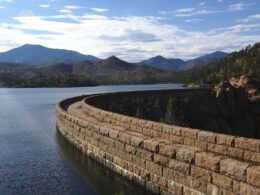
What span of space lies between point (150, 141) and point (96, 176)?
201 inches

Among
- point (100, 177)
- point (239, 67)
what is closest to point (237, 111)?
point (100, 177)

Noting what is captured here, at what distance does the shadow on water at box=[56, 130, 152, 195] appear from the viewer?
63.3ft

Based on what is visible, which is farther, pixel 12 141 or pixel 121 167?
pixel 12 141

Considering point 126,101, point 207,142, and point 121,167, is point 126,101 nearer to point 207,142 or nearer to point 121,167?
point 121,167

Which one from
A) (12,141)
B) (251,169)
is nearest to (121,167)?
(251,169)

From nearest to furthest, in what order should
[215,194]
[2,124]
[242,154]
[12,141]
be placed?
1. [215,194]
2. [242,154]
3. [12,141]
4. [2,124]

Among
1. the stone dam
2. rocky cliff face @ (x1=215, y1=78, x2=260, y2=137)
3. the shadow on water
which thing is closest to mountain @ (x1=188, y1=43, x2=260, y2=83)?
rocky cliff face @ (x1=215, y1=78, x2=260, y2=137)

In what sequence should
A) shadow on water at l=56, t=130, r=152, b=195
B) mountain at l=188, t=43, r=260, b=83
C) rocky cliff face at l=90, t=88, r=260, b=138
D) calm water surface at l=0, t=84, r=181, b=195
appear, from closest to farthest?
shadow on water at l=56, t=130, r=152, b=195
calm water surface at l=0, t=84, r=181, b=195
rocky cliff face at l=90, t=88, r=260, b=138
mountain at l=188, t=43, r=260, b=83

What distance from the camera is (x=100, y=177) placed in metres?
22.0

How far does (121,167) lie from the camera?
2161cm

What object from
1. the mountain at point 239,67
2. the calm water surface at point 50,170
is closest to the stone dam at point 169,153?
the calm water surface at point 50,170

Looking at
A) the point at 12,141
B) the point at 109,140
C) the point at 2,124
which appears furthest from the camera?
the point at 2,124

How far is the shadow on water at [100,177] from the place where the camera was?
63.3 feet

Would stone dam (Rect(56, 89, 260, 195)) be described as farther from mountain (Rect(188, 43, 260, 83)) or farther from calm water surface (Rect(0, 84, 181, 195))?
mountain (Rect(188, 43, 260, 83))
